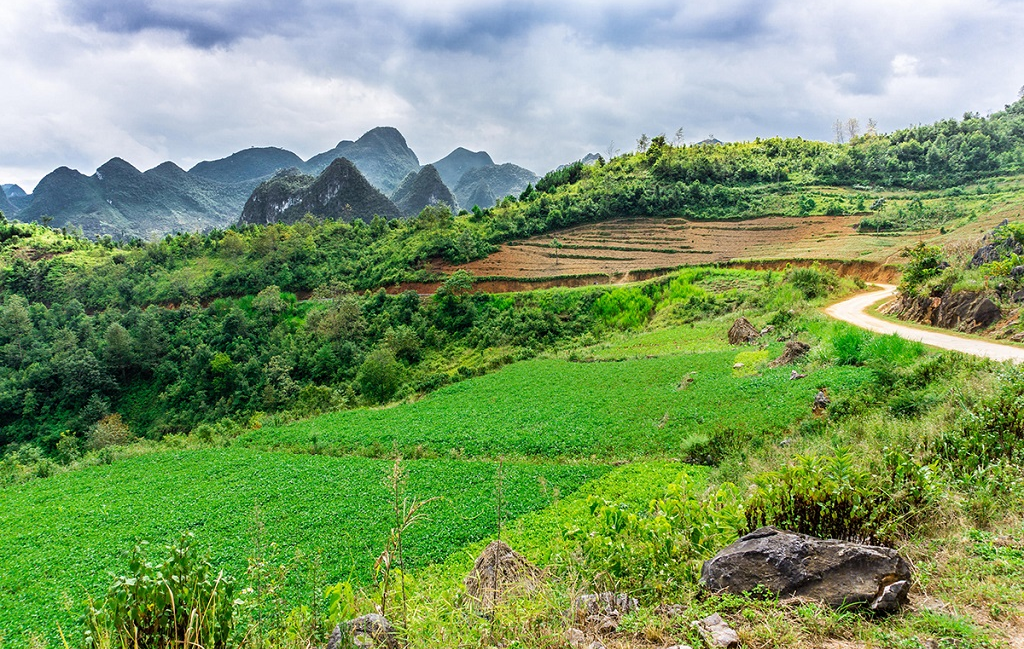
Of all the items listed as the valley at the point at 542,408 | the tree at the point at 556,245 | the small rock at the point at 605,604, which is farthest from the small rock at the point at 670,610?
the tree at the point at 556,245

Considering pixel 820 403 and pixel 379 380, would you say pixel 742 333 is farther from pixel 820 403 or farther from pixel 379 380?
pixel 379 380

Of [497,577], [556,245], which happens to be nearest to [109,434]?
[497,577]

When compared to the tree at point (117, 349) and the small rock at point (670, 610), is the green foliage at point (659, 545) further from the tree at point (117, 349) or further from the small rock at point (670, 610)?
the tree at point (117, 349)

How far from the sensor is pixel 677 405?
15.5m

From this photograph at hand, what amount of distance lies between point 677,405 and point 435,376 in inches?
573

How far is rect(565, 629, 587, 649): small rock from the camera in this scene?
3193mm

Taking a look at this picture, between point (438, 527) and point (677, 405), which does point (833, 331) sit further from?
point (438, 527)

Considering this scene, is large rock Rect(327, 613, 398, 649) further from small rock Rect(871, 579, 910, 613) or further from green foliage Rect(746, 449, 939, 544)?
green foliage Rect(746, 449, 939, 544)

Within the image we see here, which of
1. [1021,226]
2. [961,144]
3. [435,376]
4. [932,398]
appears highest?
[961,144]

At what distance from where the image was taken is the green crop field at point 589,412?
44.0ft

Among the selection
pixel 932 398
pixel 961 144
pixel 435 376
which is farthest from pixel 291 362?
pixel 961 144

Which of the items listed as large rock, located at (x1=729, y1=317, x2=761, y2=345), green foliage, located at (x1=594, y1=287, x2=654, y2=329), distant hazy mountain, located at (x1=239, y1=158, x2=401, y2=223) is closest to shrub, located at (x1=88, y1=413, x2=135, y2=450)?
green foliage, located at (x1=594, y1=287, x2=654, y2=329)

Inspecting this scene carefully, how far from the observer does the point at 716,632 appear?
311 cm

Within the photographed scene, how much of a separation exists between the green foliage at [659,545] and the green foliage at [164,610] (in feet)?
9.61
